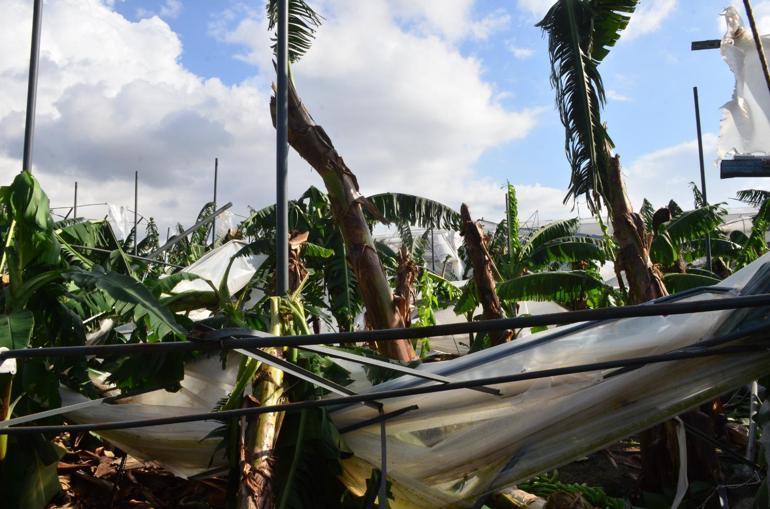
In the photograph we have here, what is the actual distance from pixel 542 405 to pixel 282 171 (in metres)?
1.85

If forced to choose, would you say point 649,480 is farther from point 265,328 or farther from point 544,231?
point 544,231

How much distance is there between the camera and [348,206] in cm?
503

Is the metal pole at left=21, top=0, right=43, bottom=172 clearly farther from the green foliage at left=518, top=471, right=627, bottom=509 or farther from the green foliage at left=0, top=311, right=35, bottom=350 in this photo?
the green foliage at left=518, top=471, right=627, bottom=509

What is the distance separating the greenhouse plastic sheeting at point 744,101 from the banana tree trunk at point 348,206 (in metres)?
2.45

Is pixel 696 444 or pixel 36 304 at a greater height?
pixel 36 304

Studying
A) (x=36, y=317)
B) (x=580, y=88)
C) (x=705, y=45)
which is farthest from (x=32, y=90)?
(x=705, y=45)

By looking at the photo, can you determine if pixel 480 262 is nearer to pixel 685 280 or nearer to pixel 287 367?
pixel 685 280

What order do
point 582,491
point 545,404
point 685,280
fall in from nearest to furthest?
point 545,404
point 582,491
point 685,280

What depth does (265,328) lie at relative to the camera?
357 cm

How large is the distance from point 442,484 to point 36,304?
8.30 feet

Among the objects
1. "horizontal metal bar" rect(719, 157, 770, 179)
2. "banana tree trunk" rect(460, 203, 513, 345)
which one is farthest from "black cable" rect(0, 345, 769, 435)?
"banana tree trunk" rect(460, 203, 513, 345)

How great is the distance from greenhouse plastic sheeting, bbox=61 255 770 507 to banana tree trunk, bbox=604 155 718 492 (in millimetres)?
2406

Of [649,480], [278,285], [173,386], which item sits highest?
[278,285]

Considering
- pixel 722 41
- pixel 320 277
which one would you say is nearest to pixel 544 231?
pixel 320 277
